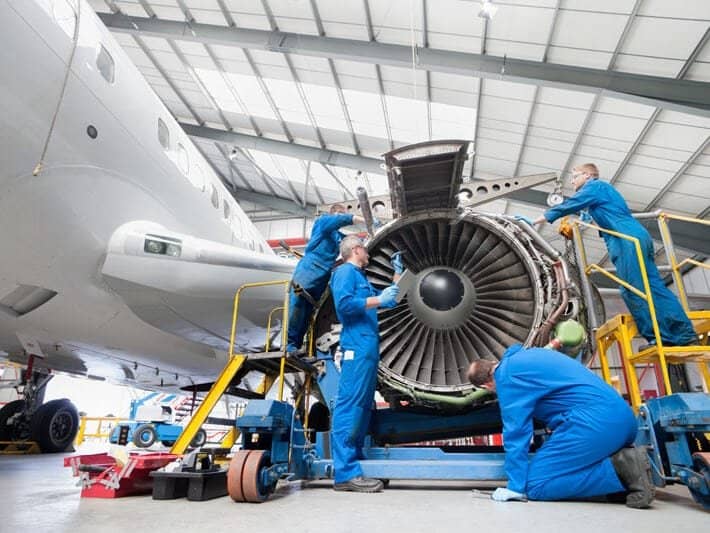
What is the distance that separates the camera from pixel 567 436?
2.47 meters

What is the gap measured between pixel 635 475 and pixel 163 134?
4.83 metres

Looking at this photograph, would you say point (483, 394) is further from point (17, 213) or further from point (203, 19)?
point (203, 19)

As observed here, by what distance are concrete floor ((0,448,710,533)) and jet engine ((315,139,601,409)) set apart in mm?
1056

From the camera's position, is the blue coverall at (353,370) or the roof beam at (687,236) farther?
the roof beam at (687,236)

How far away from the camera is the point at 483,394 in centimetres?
323

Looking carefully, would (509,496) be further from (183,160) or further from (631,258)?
(183,160)

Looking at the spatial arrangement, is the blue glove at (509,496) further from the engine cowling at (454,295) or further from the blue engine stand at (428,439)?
the engine cowling at (454,295)

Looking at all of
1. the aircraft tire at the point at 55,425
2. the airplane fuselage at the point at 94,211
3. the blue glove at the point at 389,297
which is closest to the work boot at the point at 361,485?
the blue glove at the point at 389,297

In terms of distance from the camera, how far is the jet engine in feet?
11.4

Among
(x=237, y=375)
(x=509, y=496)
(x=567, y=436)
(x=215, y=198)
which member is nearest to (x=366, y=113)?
(x=215, y=198)

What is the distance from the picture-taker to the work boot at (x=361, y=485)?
2750 mm

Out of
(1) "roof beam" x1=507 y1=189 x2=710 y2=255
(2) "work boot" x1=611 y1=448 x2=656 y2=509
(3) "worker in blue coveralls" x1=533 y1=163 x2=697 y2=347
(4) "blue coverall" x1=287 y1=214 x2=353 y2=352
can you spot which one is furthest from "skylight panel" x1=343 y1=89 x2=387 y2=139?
(2) "work boot" x1=611 y1=448 x2=656 y2=509

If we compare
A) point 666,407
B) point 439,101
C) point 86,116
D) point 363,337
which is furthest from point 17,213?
point 439,101

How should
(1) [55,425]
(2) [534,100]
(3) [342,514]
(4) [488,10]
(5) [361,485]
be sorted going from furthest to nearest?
(2) [534,100]
(1) [55,425]
(4) [488,10]
(5) [361,485]
(3) [342,514]
